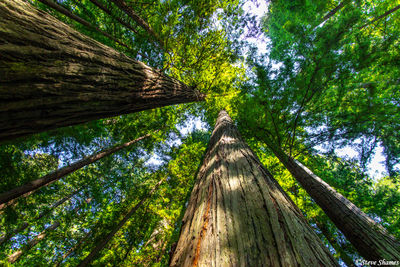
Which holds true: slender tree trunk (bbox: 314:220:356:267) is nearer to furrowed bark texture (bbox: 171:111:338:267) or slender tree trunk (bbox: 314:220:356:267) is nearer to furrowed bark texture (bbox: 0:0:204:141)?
furrowed bark texture (bbox: 171:111:338:267)

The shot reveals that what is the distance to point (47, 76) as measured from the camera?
1.08m

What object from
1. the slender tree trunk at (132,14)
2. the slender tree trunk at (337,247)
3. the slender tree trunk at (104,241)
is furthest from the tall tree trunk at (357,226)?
the slender tree trunk at (104,241)

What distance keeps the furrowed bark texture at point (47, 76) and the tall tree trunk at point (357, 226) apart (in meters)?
4.10

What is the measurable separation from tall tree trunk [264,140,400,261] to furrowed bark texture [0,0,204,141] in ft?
13.4

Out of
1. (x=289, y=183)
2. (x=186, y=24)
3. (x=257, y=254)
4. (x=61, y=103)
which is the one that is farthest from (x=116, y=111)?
(x=289, y=183)

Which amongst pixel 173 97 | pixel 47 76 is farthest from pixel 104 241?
pixel 47 76

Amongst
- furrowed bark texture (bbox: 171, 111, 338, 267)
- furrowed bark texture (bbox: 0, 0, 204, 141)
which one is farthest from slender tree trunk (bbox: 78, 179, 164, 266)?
furrowed bark texture (bbox: 171, 111, 338, 267)

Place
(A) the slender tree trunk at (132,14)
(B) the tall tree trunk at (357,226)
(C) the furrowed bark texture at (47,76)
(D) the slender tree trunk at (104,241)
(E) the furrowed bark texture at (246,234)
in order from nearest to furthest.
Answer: (E) the furrowed bark texture at (246,234)
(C) the furrowed bark texture at (47,76)
(B) the tall tree trunk at (357,226)
(A) the slender tree trunk at (132,14)
(D) the slender tree trunk at (104,241)

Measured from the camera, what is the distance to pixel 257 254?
61 centimetres

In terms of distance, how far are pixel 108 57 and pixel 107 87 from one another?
0.44 meters

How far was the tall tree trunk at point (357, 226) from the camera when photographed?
97.7 inches

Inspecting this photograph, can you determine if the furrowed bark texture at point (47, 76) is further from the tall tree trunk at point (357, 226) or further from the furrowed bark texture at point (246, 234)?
the tall tree trunk at point (357, 226)

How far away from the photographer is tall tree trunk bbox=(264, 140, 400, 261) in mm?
2482

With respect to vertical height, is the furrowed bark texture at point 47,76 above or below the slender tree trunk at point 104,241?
above
